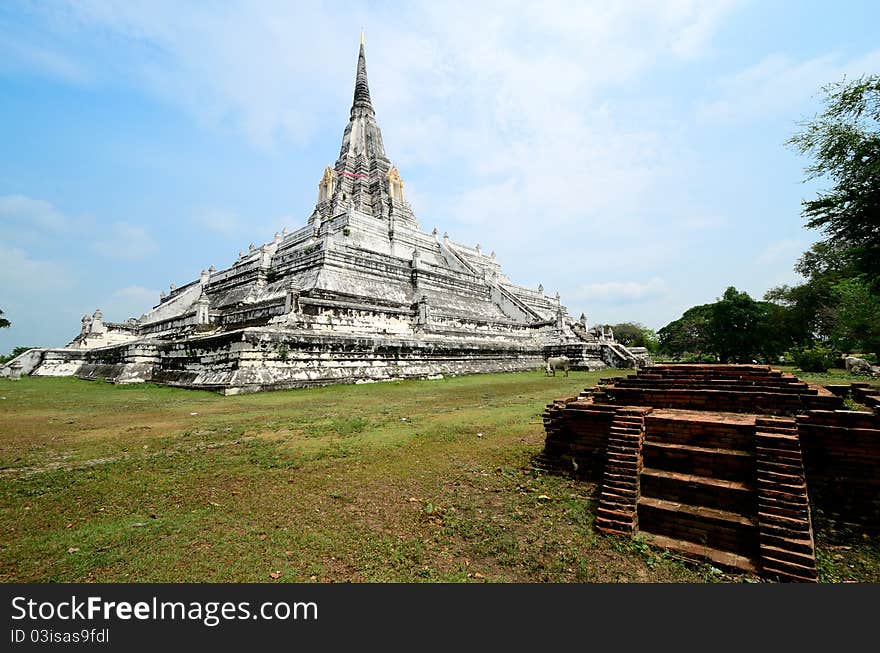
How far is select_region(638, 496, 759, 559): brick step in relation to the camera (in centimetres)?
311

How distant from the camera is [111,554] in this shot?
9.75 ft

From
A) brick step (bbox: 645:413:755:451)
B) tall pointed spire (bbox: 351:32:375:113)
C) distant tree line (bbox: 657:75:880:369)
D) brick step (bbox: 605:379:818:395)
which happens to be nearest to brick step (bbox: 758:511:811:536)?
brick step (bbox: 645:413:755:451)

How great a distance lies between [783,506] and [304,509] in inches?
171

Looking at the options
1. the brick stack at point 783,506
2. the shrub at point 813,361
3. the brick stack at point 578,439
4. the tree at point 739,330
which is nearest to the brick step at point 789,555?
the brick stack at point 783,506

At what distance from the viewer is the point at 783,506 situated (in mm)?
3143

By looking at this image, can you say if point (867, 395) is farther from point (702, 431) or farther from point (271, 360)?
point (271, 360)

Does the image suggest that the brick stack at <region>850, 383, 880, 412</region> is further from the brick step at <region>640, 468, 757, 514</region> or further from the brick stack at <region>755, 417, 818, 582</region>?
the brick step at <region>640, 468, 757, 514</region>

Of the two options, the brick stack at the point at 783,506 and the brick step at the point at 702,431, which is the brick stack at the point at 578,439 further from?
the brick stack at the point at 783,506

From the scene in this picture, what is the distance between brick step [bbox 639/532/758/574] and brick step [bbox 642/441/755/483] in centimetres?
85

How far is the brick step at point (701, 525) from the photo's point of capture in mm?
3105

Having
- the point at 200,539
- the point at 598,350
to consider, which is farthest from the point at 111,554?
the point at 598,350

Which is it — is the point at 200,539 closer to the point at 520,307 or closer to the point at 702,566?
the point at 702,566

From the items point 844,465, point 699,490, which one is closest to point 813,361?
point 844,465

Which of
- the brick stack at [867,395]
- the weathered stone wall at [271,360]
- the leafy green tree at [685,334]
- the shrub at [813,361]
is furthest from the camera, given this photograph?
the leafy green tree at [685,334]
